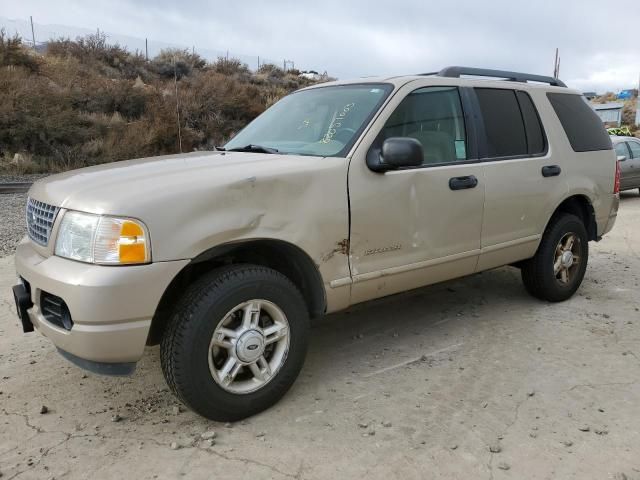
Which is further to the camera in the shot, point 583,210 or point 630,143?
point 630,143

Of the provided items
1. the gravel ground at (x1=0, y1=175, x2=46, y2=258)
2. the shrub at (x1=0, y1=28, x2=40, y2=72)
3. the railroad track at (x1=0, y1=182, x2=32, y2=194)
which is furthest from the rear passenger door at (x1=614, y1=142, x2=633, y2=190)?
the shrub at (x1=0, y1=28, x2=40, y2=72)

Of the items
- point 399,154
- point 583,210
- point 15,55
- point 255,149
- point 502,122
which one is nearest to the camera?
point 399,154

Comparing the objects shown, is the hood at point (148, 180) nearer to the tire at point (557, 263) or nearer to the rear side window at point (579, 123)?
the tire at point (557, 263)

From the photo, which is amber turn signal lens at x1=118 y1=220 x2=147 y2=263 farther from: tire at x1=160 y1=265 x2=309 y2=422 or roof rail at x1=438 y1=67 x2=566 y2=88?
roof rail at x1=438 y1=67 x2=566 y2=88

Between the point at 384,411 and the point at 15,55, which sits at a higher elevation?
the point at 15,55

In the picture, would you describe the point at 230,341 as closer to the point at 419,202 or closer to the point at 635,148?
the point at 419,202

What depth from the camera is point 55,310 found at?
2771mm

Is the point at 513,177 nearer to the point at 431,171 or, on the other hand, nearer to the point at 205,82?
the point at 431,171

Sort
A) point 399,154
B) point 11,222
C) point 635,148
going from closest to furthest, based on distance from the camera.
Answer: point 399,154 < point 11,222 < point 635,148

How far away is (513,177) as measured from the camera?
4.24 m

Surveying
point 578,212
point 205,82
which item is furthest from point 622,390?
point 205,82

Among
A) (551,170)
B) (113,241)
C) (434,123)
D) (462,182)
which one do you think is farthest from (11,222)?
(551,170)

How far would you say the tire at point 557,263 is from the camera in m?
4.73

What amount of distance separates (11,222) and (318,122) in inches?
258
